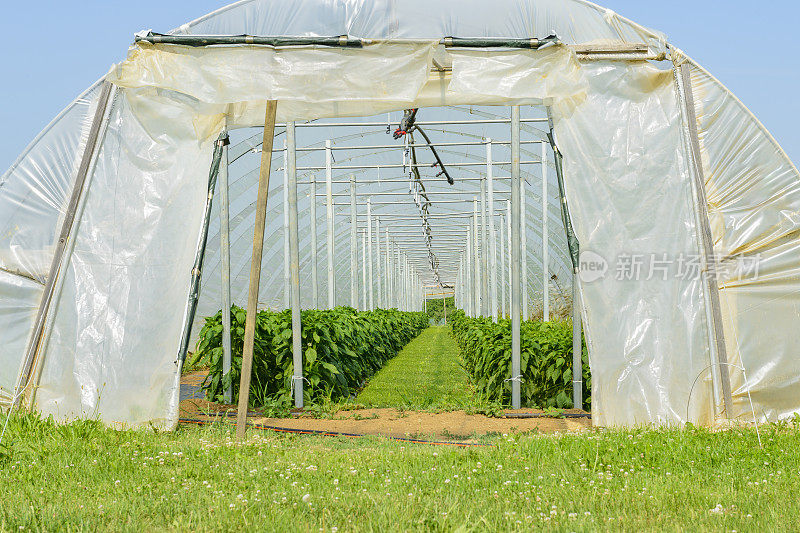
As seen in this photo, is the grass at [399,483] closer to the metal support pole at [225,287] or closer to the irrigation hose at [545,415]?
the irrigation hose at [545,415]

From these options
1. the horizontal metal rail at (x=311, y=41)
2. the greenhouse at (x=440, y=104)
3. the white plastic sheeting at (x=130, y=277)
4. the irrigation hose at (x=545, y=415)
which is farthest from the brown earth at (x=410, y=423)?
the horizontal metal rail at (x=311, y=41)

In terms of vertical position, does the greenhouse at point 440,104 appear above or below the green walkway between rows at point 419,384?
above

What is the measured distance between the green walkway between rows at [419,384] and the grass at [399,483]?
119 inches

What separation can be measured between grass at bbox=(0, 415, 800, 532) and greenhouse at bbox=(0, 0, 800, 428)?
654mm

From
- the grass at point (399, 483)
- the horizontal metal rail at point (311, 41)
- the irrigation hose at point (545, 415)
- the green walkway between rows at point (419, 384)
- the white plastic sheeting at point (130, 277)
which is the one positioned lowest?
the grass at point (399, 483)

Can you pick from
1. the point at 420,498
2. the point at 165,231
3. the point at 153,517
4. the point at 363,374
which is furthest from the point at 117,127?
the point at 363,374

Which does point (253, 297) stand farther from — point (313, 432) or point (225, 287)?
point (225, 287)

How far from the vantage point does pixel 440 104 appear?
20.1ft

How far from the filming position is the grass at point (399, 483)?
2.90m

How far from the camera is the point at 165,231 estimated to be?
5977 mm

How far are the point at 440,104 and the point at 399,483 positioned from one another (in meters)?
3.57

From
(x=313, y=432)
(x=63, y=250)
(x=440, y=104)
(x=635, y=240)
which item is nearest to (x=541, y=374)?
(x=635, y=240)

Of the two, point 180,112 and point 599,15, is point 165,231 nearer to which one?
point 180,112

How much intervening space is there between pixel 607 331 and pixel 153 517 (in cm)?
378
